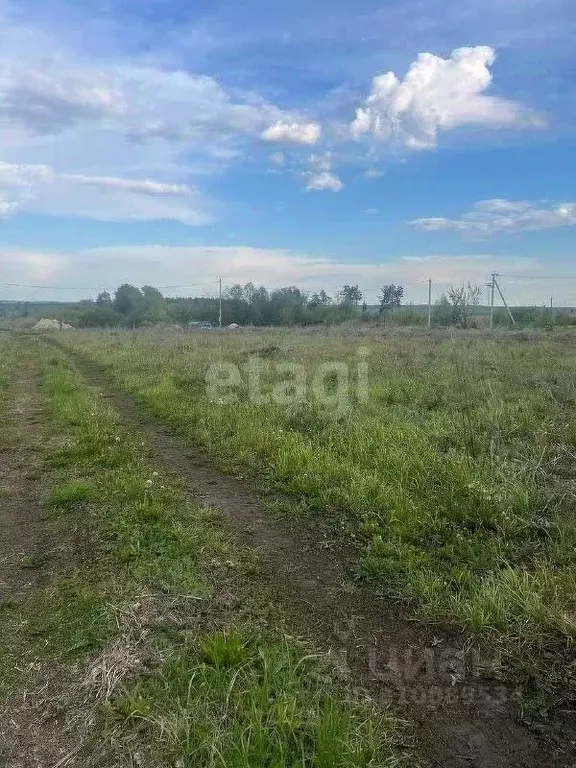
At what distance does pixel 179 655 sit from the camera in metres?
2.53

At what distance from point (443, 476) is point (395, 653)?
2.18 meters

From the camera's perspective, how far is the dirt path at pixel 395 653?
2090 mm

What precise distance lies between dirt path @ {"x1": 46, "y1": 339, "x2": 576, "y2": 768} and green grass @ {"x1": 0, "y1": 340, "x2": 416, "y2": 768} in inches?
5.5

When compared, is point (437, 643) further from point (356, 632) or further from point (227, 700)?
point (227, 700)

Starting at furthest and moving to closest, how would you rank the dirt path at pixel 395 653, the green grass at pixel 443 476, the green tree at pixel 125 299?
the green tree at pixel 125 299 < the green grass at pixel 443 476 < the dirt path at pixel 395 653

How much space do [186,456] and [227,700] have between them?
12.7 ft

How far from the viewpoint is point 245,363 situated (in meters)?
12.0

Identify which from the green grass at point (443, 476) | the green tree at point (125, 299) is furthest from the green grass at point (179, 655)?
the green tree at point (125, 299)

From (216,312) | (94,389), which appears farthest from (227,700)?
(216,312)

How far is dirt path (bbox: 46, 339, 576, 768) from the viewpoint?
6.86 ft

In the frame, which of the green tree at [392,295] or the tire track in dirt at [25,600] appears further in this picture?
the green tree at [392,295]

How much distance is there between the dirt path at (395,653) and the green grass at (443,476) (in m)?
0.21

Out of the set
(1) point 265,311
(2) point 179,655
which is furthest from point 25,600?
(1) point 265,311

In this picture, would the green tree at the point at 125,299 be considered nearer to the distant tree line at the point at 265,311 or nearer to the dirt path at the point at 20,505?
the distant tree line at the point at 265,311
